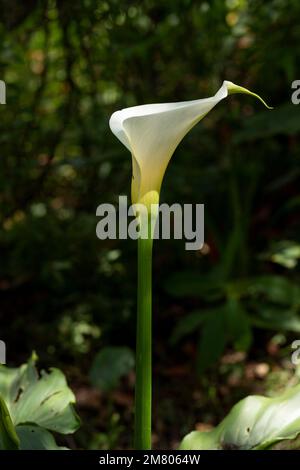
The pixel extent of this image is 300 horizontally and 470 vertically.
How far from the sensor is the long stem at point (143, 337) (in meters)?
0.93

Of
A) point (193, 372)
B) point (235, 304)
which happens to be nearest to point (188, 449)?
point (235, 304)

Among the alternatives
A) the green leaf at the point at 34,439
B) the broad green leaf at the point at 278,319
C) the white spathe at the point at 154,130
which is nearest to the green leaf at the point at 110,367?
the broad green leaf at the point at 278,319

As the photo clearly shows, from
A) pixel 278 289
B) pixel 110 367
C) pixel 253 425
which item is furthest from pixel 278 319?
pixel 253 425

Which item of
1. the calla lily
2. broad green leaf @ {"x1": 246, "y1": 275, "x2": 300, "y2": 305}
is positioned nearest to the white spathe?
the calla lily

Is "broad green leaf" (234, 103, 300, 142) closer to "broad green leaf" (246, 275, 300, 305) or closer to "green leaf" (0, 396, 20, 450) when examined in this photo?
"broad green leaf" (246, 275, 300, 305)

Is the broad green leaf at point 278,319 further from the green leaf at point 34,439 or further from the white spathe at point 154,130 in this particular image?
the white spathe at point 154,130

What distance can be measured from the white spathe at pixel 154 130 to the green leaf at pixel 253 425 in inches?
16.2

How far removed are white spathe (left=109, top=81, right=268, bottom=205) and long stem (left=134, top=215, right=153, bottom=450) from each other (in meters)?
0.08

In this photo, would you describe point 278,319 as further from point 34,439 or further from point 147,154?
point 147,154

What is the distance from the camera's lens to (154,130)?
84cm

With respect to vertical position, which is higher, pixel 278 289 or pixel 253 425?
pixel 278 289

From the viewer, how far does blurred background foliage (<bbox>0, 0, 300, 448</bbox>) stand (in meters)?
1.71

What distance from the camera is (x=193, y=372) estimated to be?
1919 mm

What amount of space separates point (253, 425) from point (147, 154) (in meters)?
0.50
